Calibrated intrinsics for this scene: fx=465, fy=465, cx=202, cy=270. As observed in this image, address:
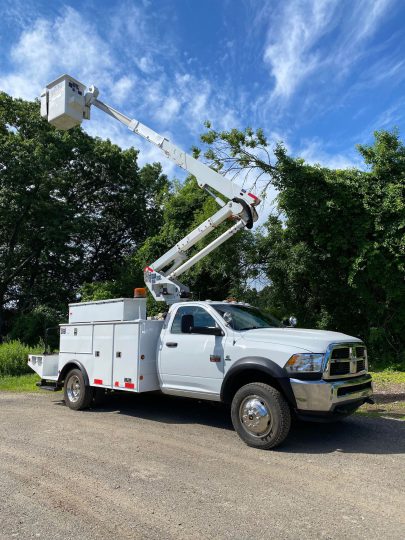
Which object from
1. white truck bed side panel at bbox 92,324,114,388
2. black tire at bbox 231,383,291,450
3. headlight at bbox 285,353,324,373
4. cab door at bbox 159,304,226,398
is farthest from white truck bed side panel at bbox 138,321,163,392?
headlight at bbox 285,353,324,373

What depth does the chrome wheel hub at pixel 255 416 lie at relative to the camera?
19.7ft

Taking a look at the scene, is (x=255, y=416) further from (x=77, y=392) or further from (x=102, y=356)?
(x=77, y=392)

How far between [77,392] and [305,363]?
496 cm

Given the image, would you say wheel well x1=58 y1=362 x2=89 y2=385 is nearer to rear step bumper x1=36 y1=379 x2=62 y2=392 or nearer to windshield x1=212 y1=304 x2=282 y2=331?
rear step bumper x1=36 y1=379 x2=62 y2=392

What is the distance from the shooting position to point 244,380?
657 cm

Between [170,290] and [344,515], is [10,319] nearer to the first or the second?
[170,290]

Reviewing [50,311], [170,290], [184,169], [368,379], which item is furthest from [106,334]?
[50,311]

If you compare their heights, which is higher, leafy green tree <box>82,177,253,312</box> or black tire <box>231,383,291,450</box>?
leafy green tree <box>82,177,253,312</box>

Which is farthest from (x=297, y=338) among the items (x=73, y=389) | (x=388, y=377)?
(x=388, y=377)

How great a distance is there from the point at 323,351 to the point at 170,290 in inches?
170

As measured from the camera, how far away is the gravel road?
12.6ft

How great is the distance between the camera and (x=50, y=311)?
23.2m

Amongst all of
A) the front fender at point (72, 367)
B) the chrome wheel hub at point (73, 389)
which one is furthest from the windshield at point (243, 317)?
the chrome wheel hub at point (73, 389)

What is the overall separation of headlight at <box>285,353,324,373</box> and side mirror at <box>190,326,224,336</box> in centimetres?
125
